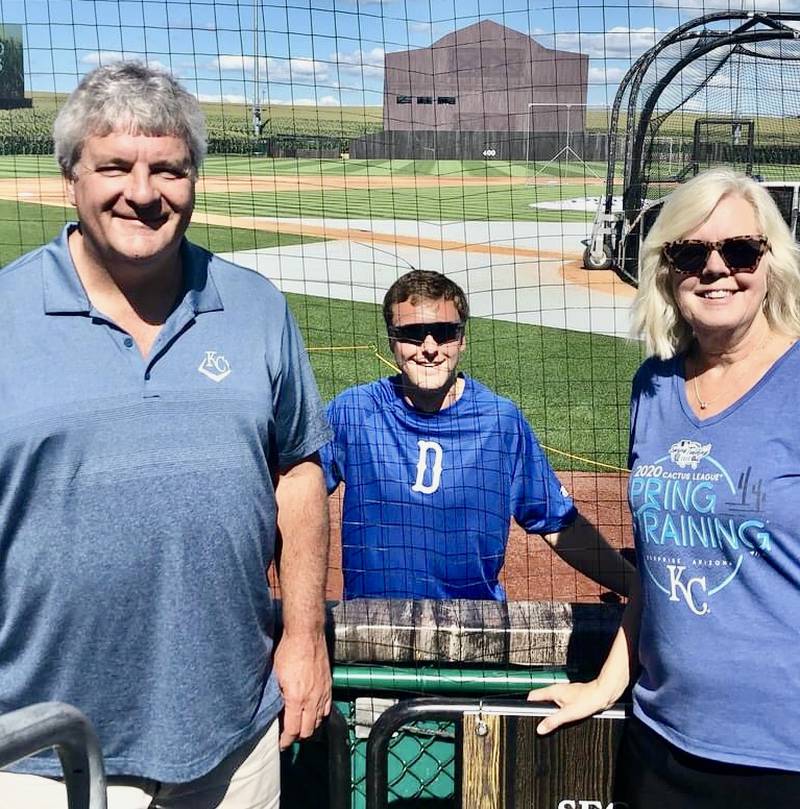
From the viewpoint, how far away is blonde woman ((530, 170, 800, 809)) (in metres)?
1.86

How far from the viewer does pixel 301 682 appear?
223cm

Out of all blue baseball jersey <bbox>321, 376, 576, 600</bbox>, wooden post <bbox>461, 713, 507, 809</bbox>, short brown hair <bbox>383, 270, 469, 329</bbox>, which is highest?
short brown hair <bbox>383, 270, 469, 329</bbox>

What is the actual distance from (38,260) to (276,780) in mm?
1190

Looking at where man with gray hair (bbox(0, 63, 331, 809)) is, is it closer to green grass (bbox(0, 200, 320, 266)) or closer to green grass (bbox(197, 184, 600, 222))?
green grass (bbox(0, 200, 320, 266))

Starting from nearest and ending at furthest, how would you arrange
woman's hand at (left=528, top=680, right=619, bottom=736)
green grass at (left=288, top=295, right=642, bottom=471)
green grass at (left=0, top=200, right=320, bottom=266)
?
1. woman's hand at (left=528, top=680, right=619, bottom=736)
2. green grass at (left=288, top=295, right=642, bottom=471)
3. green grass at (left=0, top=200, right=320, bottom=266)

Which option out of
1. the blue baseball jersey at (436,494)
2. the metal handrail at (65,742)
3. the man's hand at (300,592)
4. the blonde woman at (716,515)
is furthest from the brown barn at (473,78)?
the metal handrail at (65,742)

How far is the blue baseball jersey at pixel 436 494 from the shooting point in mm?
3080

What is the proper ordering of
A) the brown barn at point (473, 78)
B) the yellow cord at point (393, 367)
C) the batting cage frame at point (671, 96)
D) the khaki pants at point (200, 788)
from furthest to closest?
the batting cage frame at point (671, 96)
the yellow cord at point (393, 367)
the brown barn at point (473, 78)
the khaki pants at point (200, 788)

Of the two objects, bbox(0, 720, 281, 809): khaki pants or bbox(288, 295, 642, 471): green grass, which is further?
bbox(288, 295, 642, 471): green grass

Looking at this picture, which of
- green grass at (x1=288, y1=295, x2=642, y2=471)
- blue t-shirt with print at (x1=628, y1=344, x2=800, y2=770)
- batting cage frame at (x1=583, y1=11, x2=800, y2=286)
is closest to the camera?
blue t-shirt with print at (x1=628, y1=344, x2=800, y2=770)

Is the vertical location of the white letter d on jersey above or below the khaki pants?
above

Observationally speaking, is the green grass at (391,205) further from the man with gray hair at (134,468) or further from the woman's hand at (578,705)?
the man with gray hair at (134,468)

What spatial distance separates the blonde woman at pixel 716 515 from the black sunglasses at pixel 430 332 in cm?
96

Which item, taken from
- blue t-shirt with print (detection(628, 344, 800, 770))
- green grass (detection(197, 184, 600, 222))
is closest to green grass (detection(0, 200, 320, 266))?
green grass (detection(197, 184, 600, 222))
